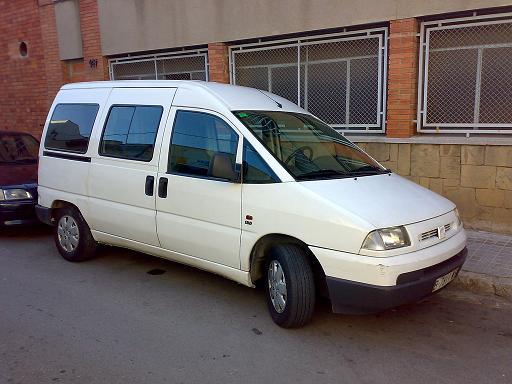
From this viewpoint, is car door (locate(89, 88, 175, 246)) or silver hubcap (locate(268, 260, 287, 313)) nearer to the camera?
silver hubcap (locate(268, 260, 287, 313))

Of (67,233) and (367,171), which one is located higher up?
(367,171)

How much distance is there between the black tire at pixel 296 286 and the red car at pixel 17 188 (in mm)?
4453

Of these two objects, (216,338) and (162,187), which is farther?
(162,187)

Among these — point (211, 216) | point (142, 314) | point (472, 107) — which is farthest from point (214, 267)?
point (472, 107)

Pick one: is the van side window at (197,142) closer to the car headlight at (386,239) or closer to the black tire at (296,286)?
the black tire at (296,286)

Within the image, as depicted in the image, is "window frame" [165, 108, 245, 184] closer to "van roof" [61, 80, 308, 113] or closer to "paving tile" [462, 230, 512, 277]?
"van roof" [61, 80, 308, 113]

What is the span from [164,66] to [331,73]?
4.03 m

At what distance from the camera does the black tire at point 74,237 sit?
5445mm

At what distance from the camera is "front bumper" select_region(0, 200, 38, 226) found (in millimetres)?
6465

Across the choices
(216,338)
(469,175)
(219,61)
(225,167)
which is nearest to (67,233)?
(225,167)

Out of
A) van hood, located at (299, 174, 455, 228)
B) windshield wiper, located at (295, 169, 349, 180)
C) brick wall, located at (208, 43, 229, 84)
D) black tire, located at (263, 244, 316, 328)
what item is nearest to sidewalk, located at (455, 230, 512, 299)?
van hood, located at (299, 174, 455, 228)

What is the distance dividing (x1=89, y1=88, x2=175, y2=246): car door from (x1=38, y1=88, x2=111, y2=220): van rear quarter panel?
0.13 metres

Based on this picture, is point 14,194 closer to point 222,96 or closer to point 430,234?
point 222,96

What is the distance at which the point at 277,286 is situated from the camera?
12.5 ft
